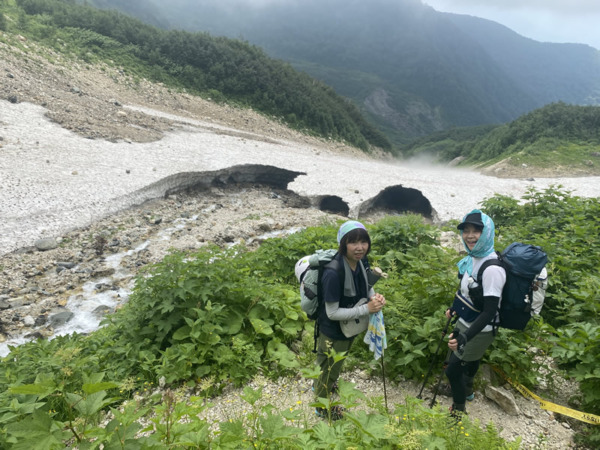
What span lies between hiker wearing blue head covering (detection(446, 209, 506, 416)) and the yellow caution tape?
65cm

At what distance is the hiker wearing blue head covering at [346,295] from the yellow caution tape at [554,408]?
186 cm

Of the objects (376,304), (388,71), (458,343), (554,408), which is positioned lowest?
(554,408)

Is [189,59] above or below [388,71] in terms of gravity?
below

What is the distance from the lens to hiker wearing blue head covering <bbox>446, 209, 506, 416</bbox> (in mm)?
2812

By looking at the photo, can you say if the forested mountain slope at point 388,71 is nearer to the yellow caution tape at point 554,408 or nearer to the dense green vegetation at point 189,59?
the dense green vegetation at point 189,59

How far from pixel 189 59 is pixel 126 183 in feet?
67.6

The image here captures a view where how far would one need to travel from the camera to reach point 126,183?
11.0 m

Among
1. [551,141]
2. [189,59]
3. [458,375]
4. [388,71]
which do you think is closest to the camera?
[458,375]

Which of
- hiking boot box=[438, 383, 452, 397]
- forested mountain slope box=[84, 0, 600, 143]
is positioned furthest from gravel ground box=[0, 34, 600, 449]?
forested mountain slope box=[84, 0, 600, 143]

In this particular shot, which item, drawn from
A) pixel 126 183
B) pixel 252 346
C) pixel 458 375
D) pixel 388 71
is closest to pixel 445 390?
pixel 458 375

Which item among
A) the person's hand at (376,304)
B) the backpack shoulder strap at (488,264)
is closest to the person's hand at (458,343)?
the backpack shoulder strap at (488,264)

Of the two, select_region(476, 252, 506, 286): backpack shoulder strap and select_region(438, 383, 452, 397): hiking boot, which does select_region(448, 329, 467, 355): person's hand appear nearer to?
select_region(476, 252, 506, 286): backpack shoulder strap

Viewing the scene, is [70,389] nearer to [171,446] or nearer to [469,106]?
[171,446]

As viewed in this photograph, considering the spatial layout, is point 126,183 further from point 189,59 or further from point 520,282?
point 189,59
